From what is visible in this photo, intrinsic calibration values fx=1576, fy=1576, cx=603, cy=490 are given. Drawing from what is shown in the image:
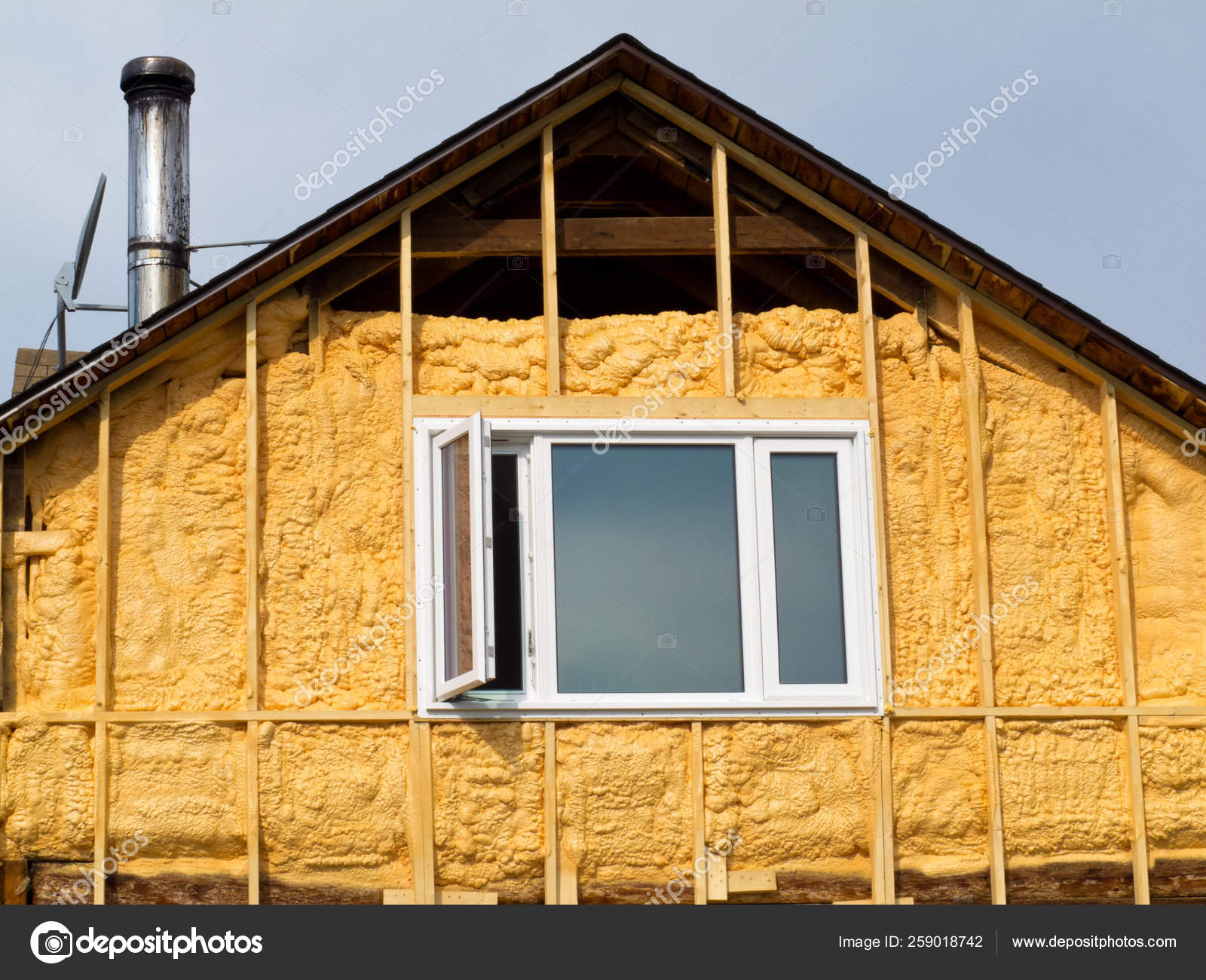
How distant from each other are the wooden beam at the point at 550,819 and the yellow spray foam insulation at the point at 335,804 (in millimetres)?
858

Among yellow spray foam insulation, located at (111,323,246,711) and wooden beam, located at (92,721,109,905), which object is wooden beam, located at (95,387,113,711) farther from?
wooden beam, located at (92,721,109,905)

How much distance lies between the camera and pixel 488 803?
9.91m

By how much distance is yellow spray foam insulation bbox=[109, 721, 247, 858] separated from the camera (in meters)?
9.77

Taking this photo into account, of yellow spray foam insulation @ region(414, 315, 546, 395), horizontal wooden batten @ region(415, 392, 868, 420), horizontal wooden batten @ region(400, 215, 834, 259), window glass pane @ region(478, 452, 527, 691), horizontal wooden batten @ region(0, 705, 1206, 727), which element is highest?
horizontal wooden batten @ region(400, 215, 834, 259)

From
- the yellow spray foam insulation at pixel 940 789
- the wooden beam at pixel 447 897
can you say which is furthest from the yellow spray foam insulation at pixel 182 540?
the yellow spray foam insulation at pixel 940 789

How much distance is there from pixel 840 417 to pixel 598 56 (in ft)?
9.71

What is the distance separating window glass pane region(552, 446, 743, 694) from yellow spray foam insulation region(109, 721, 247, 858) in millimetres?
2193

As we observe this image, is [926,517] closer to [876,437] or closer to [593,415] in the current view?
[876,437]

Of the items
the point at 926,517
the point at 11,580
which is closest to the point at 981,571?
the point at 926,517

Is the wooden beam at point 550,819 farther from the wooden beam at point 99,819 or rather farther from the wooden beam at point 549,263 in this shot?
the wooden beam at point 99,819

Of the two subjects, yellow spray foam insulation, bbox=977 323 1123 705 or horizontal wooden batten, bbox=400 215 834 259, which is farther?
Answer: horizontal wooden batten, bbox=400 215 834 259

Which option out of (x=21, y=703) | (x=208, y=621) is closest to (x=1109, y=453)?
(x=208, y=621)

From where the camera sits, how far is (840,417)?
10.7m

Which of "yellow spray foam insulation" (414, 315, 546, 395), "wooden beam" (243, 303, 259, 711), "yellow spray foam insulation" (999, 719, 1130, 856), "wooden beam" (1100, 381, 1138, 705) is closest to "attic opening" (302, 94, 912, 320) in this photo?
"yellow spray foam insulation" (414, 315, 546, 395)
